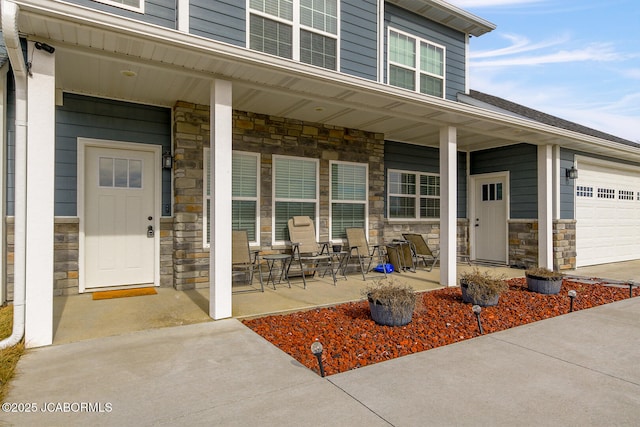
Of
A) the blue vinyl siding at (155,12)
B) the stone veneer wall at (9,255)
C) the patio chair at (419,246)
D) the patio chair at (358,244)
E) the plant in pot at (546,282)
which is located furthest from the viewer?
the patio chair at (419,246)

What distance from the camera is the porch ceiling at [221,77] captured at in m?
3.05

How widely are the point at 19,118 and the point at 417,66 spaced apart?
664 centimetres

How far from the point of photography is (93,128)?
490 centimetres

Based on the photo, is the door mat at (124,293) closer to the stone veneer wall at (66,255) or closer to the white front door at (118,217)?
the white front door at (118,217)

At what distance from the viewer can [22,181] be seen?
3012mm

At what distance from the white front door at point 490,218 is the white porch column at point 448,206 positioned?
2.91 metres

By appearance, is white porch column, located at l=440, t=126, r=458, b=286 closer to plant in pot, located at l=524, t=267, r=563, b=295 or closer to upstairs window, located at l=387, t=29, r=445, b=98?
plant in pot, located at l=524, t=267, r=563, b=295

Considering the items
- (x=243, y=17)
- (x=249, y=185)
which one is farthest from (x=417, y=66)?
(x=249, y=185)

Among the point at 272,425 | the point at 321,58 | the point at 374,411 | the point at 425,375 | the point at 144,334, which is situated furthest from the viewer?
the point at 321,58

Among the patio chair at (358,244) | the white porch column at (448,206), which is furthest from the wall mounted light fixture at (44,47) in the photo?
the white porch column at (448,206)

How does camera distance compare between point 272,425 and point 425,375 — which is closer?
point 272,425

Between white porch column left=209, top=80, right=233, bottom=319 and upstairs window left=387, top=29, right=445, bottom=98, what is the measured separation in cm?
423

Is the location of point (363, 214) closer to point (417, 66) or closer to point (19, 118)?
point (417, 66)

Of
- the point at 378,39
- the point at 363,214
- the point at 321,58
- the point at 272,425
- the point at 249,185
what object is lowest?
the point at 272,425
